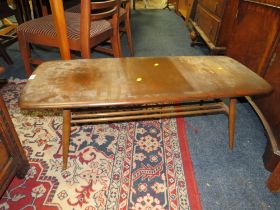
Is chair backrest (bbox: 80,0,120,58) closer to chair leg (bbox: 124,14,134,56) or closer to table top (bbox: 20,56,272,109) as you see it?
table top (bbox: 20,56,272,109)

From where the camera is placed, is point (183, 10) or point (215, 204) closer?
point (215, 204)

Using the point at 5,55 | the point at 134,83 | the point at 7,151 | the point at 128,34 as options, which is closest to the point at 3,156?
the point at 7,151

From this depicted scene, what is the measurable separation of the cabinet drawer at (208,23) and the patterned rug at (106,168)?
1.23 metres

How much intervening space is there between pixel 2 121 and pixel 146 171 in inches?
30.4

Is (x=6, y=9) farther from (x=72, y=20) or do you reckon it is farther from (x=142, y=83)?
(x=142, y=83)

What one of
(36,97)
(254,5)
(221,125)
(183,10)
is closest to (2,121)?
(36,97)

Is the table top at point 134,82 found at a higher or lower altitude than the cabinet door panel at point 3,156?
higher

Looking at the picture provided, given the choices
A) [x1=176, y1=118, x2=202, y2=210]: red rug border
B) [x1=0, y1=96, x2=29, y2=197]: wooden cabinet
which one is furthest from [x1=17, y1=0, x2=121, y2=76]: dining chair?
[x1=176, y1=118, x2=202, y2=210]: red rug border

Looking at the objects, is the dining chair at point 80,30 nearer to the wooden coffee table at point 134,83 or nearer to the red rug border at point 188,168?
the wooden coffee table at point 134,83

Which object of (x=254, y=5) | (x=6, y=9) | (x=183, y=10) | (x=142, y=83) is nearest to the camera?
(x=142, y=83)

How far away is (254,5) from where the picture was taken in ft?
4.58

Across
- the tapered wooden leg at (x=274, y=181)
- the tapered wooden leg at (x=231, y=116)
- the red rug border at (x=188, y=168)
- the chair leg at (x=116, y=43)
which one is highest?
the chair leg at (x=116, y=43)

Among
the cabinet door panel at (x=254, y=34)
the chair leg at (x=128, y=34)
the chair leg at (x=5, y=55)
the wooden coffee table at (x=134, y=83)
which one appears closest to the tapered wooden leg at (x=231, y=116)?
the wooden coffee table at (x=134, y=83)

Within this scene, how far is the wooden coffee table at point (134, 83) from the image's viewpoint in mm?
878
